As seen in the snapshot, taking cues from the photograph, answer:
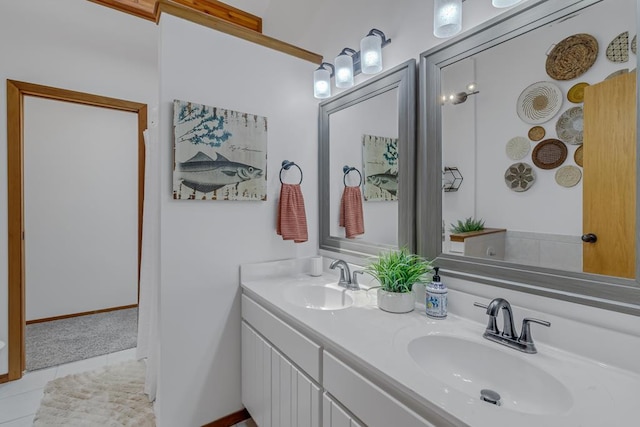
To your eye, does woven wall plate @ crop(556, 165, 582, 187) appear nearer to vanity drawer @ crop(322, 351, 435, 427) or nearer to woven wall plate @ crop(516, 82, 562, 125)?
woven wall plate @ crop(516, 82, 562, 125)

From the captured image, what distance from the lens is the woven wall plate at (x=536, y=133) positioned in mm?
1070

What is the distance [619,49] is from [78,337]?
13.1 feet

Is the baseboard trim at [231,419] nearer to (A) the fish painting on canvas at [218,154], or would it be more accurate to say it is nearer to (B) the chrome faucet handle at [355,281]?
(B) the chrome faucet handle at [355,281]

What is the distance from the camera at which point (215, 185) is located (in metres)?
1.69

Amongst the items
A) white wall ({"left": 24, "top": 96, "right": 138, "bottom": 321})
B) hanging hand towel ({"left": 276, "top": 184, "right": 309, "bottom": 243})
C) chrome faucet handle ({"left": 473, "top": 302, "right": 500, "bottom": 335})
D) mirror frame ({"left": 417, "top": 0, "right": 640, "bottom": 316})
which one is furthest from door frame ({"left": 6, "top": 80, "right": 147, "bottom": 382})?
chrome faucet handle ({"left": 473, "top": 302, "right": 500, "bottom": 335})

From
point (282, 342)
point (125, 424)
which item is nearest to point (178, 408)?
point (125, 424)

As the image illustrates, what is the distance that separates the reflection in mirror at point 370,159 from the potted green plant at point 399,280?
0.25m

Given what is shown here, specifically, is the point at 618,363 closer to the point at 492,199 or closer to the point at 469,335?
the point at 469,335

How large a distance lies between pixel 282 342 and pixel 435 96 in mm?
1278

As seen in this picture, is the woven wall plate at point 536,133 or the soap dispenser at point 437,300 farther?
the soap dispenser at point 437,300

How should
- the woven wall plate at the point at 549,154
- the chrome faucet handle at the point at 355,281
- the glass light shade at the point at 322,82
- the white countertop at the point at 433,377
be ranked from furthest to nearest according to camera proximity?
the glass light shade at the point at 322,82, the chrome faucet handle at the point at 355,281, the woven wall plate at the point at 549,154, the white countertop at the point at 433,377

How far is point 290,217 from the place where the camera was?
1892 millimetres

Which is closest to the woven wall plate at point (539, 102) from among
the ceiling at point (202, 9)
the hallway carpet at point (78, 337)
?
the ceiling at point (202, 9)

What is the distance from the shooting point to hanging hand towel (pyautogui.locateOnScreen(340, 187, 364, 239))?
6.12ft
